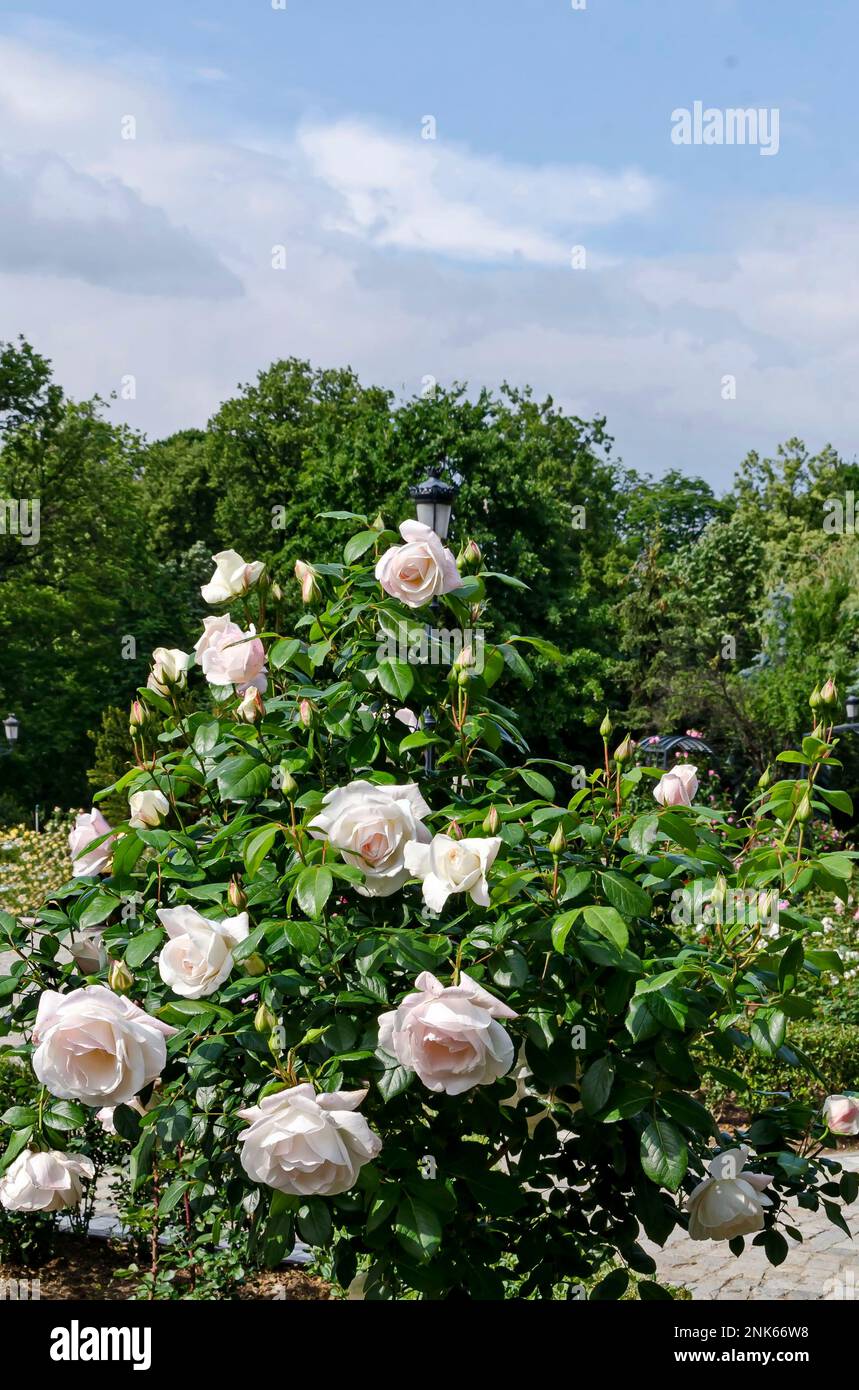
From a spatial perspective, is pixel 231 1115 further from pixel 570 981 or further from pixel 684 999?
pixel 684 999

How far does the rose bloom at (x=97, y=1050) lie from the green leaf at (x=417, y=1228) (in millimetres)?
530

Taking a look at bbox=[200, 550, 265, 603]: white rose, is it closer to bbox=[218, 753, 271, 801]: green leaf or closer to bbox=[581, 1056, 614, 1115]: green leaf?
bbox=[218, 753, 271, 801]: green leaf

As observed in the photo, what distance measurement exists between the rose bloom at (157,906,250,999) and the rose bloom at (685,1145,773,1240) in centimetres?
115

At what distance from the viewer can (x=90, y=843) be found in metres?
3.07

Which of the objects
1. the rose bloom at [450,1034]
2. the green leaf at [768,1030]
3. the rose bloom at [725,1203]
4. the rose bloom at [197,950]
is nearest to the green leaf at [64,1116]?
the rose bloom at [197,950]

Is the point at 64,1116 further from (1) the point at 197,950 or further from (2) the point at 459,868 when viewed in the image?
(2) the point at 459,868

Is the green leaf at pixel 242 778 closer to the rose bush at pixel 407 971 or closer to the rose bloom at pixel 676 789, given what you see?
the rose bush at pixel 407 971

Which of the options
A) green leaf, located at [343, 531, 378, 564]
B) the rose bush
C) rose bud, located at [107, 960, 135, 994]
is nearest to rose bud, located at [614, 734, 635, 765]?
the rose bush

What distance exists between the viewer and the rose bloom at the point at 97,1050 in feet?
7.64

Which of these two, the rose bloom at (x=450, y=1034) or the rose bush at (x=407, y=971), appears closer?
the rose bloom at (x=450, y=1034)

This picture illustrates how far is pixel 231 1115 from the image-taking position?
2639 millimetres

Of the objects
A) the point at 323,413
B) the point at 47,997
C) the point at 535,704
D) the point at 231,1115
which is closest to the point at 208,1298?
the point at 231,1115

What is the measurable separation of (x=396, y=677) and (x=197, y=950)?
74 cm

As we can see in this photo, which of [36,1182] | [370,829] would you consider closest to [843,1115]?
[370,829]
